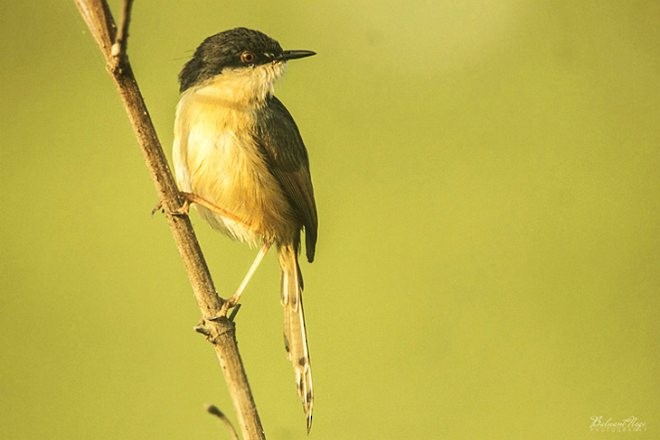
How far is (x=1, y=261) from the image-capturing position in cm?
721

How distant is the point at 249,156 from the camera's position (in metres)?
4.02

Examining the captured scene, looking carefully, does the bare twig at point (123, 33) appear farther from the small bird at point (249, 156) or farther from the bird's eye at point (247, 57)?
the bird's eye at point (247, 57)

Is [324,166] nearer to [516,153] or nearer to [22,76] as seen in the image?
[516,153]

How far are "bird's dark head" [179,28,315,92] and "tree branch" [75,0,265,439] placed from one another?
169 cm

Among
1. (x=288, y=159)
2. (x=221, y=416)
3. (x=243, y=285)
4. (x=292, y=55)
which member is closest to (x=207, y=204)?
(x=243, y=285)

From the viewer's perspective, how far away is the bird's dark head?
4.14 meters

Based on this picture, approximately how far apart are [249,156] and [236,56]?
55 centimetres

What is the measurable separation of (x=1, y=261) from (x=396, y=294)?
11.4 feet

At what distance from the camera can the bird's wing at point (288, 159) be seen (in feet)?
13.5

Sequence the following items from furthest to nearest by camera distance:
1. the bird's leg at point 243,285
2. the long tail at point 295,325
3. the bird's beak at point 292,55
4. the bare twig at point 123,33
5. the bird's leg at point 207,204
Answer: the bird's beak at point 292,55 < the long tail at point 295,325 < the bird's leg at point 207,204 < the bird's leg at point 243,285 < the bare twig at point 123,33

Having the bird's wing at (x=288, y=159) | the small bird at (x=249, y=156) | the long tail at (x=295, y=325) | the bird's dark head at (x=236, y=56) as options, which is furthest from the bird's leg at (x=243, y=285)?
the bird's dark head at (x=236, y=56)

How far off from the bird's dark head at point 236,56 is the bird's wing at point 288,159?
0.21m

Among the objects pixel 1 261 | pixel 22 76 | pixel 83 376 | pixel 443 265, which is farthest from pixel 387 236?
pixel 22 76

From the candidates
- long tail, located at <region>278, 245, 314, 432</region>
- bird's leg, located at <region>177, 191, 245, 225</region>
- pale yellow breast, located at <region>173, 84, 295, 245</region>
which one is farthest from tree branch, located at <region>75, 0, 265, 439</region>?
pale yellow breast, located at <region>173, 84, 295, 245</region>
